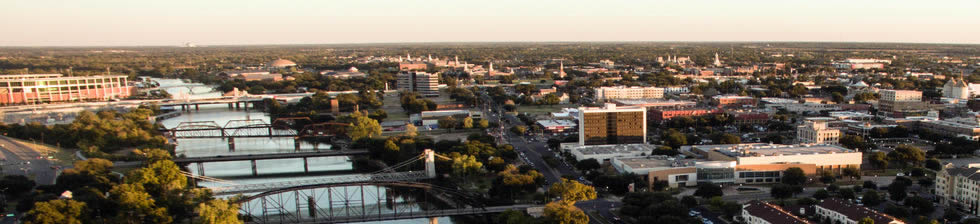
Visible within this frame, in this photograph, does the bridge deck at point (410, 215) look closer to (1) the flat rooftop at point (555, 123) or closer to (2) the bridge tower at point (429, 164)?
(2) the bridge tower at point (429, 164)

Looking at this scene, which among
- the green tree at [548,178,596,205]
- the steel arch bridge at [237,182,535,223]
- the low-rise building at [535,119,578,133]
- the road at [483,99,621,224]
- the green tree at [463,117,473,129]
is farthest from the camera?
the green tree at [463,117,473,129]

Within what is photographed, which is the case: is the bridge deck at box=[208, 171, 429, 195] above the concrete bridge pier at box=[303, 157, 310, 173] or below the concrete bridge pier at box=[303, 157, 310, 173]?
above

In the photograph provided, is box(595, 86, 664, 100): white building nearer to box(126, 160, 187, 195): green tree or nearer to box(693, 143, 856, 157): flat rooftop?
box(693, 143, 856, 157): flat rooftop

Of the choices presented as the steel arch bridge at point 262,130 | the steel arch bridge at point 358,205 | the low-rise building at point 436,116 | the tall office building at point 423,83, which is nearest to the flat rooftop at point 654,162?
the steel arch bridge at point 358,205

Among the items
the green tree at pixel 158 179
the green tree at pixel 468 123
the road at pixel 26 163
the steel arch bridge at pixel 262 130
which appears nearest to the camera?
the green tree at pixel 158 179

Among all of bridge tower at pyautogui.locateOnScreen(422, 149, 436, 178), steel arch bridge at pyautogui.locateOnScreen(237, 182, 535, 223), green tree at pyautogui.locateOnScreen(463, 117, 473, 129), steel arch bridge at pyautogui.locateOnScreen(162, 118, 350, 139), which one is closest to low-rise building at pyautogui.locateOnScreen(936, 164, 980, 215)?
steel arch bridge at pyautogui.locateOnScreen(237, 182, 535, 223)

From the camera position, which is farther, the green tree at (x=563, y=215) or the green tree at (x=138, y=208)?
the green tree at (x=138, y=208)

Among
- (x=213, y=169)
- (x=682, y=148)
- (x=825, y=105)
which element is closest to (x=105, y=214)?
(x=213, y=169)
